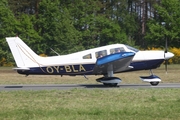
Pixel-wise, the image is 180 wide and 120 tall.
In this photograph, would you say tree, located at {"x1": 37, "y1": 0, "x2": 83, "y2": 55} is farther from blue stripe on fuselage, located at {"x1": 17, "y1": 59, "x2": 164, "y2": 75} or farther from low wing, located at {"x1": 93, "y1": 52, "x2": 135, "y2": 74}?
low wing, located at {"x1": 93, "y1": 52, "x2": 135, "y2": 74}

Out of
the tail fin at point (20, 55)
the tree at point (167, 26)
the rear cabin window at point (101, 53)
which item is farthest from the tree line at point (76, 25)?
the rear cabin window at point (101, 53)

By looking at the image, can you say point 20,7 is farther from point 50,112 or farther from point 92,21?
point 50,112

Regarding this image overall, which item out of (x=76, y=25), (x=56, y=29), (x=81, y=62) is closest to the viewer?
(x=81, y=62)

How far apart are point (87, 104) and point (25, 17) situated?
151 ft

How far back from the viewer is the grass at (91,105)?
11.1m

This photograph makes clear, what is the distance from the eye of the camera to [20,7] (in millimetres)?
64750

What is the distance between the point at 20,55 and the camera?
67.7 feet

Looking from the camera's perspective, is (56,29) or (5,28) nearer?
(5,28)

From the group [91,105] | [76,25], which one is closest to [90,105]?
[91,105]

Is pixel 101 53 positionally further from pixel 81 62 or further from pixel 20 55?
pixel 20 55

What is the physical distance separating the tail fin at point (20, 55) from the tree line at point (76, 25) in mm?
32081

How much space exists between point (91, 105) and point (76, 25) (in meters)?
48.0

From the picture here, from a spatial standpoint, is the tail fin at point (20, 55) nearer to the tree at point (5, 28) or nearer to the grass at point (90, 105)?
the grass at point (90, 105)

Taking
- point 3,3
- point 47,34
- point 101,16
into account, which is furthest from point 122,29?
point 3,3
